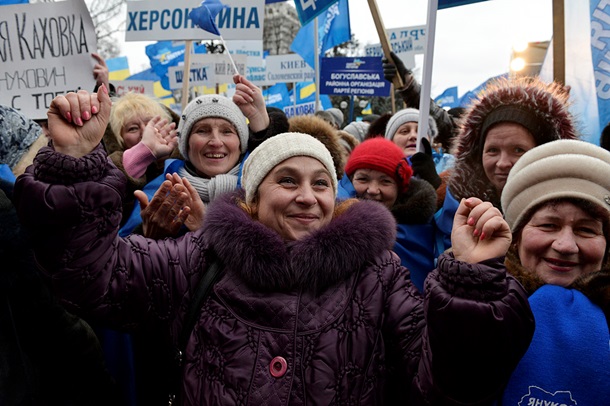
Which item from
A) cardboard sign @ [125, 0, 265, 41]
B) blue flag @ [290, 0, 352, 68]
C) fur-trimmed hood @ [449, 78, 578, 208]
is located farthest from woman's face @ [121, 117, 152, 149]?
blue flag @ [290, 0, 352, 68]

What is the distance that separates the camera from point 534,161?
1951 millimetres

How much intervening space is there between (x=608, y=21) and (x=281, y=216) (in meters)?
2.20

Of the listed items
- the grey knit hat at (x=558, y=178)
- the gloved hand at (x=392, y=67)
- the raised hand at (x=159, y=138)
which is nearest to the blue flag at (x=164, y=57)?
the gloved hand at (x=392, y=67)

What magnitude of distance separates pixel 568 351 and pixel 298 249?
858 mm

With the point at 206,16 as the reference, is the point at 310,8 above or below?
above

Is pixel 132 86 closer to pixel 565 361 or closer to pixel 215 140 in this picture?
pixel 215 140

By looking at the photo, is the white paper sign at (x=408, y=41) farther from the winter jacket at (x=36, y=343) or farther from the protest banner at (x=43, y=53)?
the winter jacket at (x=36, y=343)

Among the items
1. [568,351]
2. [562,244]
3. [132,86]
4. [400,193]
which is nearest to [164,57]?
[132,86]

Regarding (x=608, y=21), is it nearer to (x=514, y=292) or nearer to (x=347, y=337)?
(x=514, y=292)

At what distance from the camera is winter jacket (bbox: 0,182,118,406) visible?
6.25 ft

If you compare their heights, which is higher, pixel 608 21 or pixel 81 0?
pixel 81 0

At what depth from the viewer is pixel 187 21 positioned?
5027mm

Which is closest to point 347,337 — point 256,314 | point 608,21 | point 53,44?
point 256,314

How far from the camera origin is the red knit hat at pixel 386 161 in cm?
306
